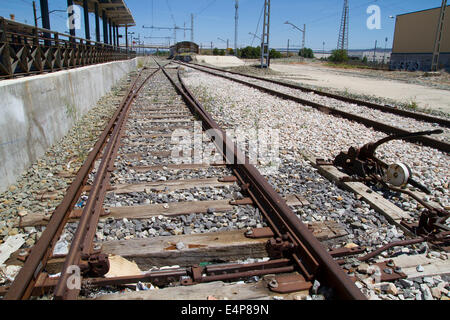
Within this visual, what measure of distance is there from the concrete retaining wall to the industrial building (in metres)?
42.8

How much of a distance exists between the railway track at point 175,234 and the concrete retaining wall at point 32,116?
0.92m

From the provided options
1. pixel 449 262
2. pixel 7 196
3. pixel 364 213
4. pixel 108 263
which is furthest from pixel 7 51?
pixel 449 262

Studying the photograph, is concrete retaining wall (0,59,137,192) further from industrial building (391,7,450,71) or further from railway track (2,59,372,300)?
industrial building (391,7,450,71)

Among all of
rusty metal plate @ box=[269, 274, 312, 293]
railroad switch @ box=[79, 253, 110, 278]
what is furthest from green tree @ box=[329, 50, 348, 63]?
railroad switch @ box=[79, 253, 110, 278]

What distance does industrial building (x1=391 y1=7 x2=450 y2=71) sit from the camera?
41250mm

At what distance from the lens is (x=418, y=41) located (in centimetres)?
4584

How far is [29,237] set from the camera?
2.92m

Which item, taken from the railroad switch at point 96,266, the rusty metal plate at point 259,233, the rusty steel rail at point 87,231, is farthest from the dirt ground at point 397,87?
the railroad switch at point 96,266

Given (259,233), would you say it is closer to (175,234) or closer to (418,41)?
(175,234)

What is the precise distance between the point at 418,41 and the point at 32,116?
5194cm

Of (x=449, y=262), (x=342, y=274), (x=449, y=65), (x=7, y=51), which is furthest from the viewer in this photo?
(x=449, y=65)

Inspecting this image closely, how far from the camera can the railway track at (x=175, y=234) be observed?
222cm
